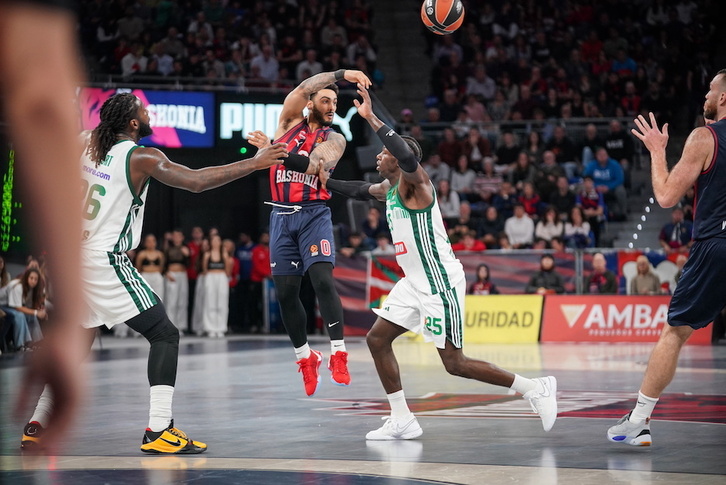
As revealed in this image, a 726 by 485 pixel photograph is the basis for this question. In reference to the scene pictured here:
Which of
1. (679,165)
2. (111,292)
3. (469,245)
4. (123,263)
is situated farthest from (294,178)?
(469,245)

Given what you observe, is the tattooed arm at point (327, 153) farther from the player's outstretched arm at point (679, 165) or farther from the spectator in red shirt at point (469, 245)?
the spectator in red shirt at point (469, 245)

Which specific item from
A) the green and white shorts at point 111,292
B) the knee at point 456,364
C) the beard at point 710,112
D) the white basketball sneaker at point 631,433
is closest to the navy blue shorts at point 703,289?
the white basketball sneaker at point 631,433

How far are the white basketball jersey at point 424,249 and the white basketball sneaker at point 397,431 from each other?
36.3 inches

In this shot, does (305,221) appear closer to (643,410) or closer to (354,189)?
(354,189)

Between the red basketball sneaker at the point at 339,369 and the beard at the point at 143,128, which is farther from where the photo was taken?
the red basketball sneaker at the point at 339,369

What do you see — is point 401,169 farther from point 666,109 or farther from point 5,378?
point 666,109

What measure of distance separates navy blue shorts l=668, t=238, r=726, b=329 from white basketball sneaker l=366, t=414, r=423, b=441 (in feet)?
6.26

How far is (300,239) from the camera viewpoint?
8.52 meters

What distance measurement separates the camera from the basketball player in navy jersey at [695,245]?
20.1ft

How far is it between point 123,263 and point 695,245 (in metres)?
3.71

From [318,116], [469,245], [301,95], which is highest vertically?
[301,95]

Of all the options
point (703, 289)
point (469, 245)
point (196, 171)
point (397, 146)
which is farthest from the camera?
point (469, 245)

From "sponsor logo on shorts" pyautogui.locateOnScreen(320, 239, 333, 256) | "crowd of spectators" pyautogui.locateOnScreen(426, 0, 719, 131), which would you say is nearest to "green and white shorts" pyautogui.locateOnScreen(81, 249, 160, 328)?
"sponsor logo on shorts" pyautogui.locateOnScreen(320, 239, 333, 256)

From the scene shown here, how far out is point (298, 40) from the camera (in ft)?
80.2
